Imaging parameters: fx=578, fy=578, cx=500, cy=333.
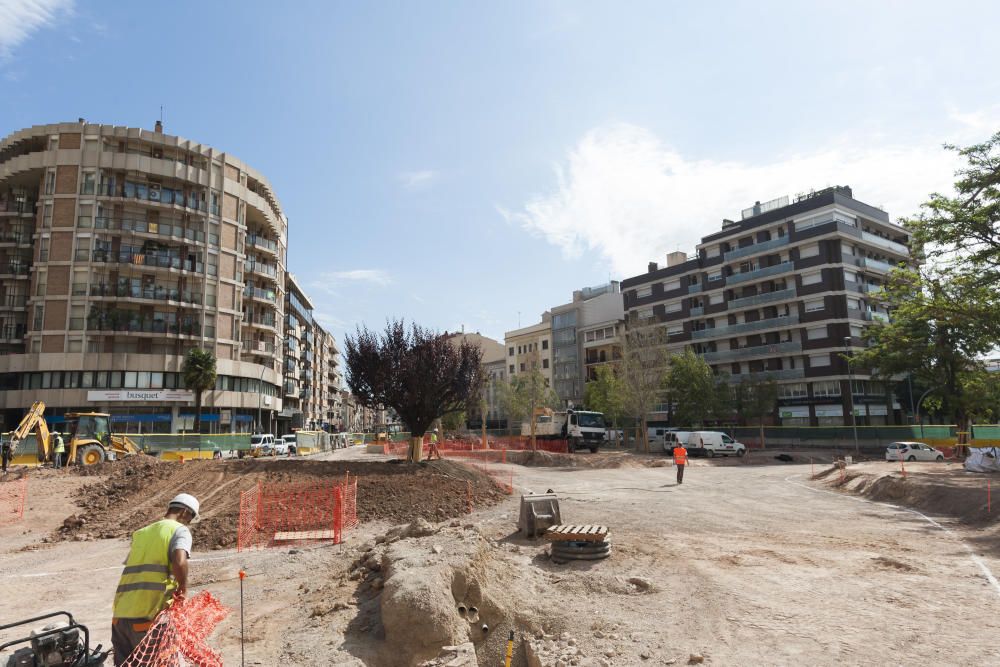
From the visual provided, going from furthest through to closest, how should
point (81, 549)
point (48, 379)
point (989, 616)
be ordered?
point (48, 379)
point (81, 549)
point (989, 616)

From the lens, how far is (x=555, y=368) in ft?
280

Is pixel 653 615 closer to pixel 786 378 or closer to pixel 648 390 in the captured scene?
pixel 648 390

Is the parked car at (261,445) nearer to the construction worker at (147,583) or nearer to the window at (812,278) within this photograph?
the construction worker at (147,583)

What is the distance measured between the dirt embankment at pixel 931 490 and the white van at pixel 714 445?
54.1 ft

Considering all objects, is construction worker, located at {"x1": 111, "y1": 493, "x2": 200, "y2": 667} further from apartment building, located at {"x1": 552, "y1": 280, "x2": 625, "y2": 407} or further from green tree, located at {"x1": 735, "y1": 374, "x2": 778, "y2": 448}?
apartment building, located at {"x1": 552, "y1": 280, "x2": 625, "y2": 407}

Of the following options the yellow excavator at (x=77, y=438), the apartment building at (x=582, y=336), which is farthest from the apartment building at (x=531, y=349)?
the yellow excavator at (x=77, y=438)

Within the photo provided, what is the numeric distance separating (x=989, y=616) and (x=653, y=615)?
426 cm

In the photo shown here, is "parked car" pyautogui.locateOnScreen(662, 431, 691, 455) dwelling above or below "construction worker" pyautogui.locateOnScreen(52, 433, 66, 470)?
below

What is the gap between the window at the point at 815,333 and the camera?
54.4 meters

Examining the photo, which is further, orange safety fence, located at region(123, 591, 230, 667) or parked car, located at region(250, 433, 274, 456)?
parked car, located at region(250, 433, 274, 456)

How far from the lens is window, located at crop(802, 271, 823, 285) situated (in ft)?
181

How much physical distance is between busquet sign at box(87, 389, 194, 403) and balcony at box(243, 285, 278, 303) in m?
11.9

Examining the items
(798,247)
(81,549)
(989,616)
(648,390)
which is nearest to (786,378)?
(798,247)

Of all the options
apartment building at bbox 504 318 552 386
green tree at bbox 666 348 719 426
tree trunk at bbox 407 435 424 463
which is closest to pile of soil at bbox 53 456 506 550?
tree trunk at bbox 407 435 424 463
